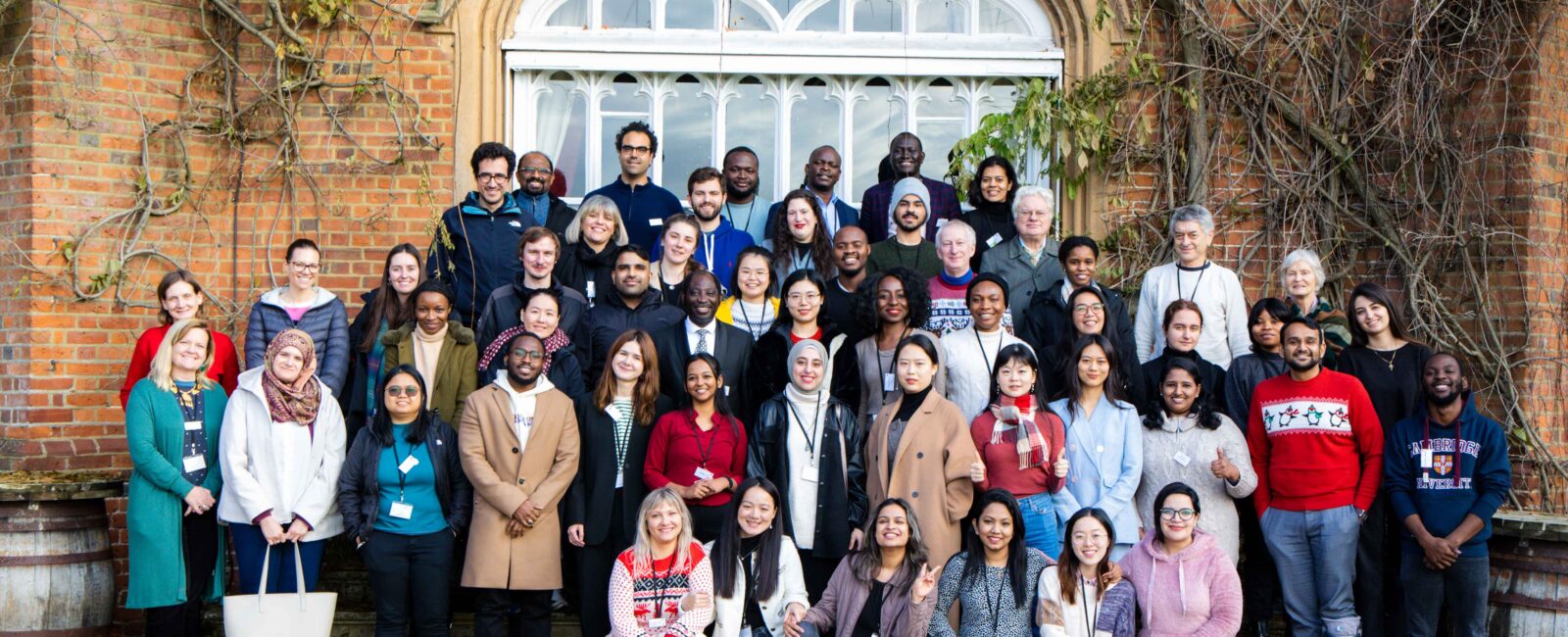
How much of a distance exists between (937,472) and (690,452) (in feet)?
3.38

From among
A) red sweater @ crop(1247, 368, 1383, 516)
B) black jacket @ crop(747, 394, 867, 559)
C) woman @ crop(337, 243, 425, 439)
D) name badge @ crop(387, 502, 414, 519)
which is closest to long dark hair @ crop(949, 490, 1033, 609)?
black jacket @ crop(747, 394, 867, 559)

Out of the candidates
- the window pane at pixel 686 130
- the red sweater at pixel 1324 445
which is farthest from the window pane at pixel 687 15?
the red sweater at pixel 1324 445

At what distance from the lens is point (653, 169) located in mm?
8414

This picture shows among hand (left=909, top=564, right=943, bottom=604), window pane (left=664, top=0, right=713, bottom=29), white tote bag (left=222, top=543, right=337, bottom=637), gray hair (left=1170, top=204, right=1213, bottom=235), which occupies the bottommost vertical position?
white tote bag (left=222, top=543, right=337, bottom=637)

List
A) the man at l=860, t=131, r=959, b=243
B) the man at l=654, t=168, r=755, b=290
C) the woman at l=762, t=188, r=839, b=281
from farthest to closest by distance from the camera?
the man at l=860, t=131, r=959, b=243 → the man at l=654, t=168, r=755, b=290 → the woman at l=762, t=188, r=839, b=281

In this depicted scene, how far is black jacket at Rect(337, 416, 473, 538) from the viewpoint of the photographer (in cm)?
608

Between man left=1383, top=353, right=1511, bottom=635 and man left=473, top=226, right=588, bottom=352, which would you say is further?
man left=473, top=226, right=588, bottom=352

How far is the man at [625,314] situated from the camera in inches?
263

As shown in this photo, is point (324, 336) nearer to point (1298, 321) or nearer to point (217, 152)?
point (217, 152)

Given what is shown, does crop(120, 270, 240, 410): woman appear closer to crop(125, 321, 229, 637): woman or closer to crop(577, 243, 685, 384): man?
crop(125, 321, 229, 637): woman

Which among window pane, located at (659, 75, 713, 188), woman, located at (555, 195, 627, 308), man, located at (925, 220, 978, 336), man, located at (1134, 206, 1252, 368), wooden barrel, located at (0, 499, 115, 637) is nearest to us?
wooden barrel, located at (0, 499, 115, 637)

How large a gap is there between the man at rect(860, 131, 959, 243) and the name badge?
2.93m

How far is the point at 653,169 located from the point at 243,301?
2350 millimetres

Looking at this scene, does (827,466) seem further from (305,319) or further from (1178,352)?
(305,319)
